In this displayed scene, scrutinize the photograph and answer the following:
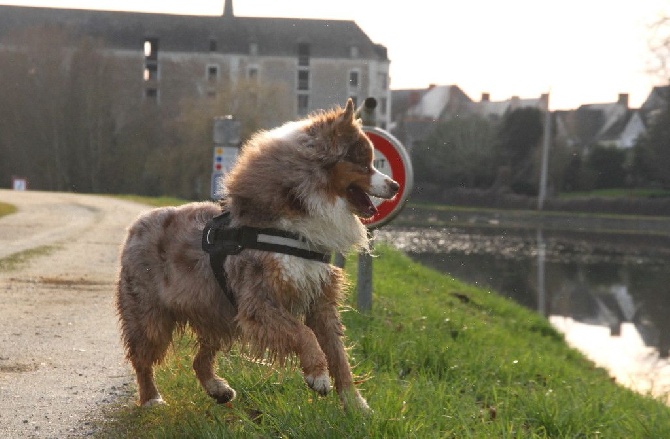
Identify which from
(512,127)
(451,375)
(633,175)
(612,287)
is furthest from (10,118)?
(451,375)

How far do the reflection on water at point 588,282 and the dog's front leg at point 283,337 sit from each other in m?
6.37

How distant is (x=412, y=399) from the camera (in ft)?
20.5

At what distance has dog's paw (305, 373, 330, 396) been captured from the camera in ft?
17.3

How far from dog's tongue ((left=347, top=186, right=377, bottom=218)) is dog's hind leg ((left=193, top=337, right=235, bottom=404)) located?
1257 mm

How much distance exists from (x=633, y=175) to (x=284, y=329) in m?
57.5

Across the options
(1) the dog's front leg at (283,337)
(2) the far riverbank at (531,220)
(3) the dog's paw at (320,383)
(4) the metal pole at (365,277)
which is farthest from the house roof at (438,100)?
(3) the dog's paw at (320,383)

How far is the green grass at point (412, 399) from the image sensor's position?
5395mm

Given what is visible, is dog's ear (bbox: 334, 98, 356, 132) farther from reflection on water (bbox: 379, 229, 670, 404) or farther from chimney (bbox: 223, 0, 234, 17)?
chimney (bbox: 223, 0, 234, 17)

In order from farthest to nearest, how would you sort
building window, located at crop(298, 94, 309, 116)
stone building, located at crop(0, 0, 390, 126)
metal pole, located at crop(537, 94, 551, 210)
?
building window, located at crop(298, 94, 309, 116) < stone building, located at crop(0, 0, 390, 126) < metal pole, located at crop(537, 94, 551, 210)

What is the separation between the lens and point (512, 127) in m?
66.4

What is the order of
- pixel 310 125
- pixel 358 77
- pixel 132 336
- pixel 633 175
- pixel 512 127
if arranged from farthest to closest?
1. pixel 358 77
2. pixel 512 127
3. pixel 633 175
4. pixel 132 336
5. pixel 310 125

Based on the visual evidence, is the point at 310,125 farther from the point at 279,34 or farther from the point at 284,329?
the point at 279,34

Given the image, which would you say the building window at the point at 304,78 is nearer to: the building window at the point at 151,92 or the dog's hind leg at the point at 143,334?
the building window at the point at 151,92

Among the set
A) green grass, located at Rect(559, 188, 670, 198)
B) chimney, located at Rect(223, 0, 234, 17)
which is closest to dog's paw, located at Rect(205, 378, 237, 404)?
green grass, located at Rect(559, 188, 670, 198)
